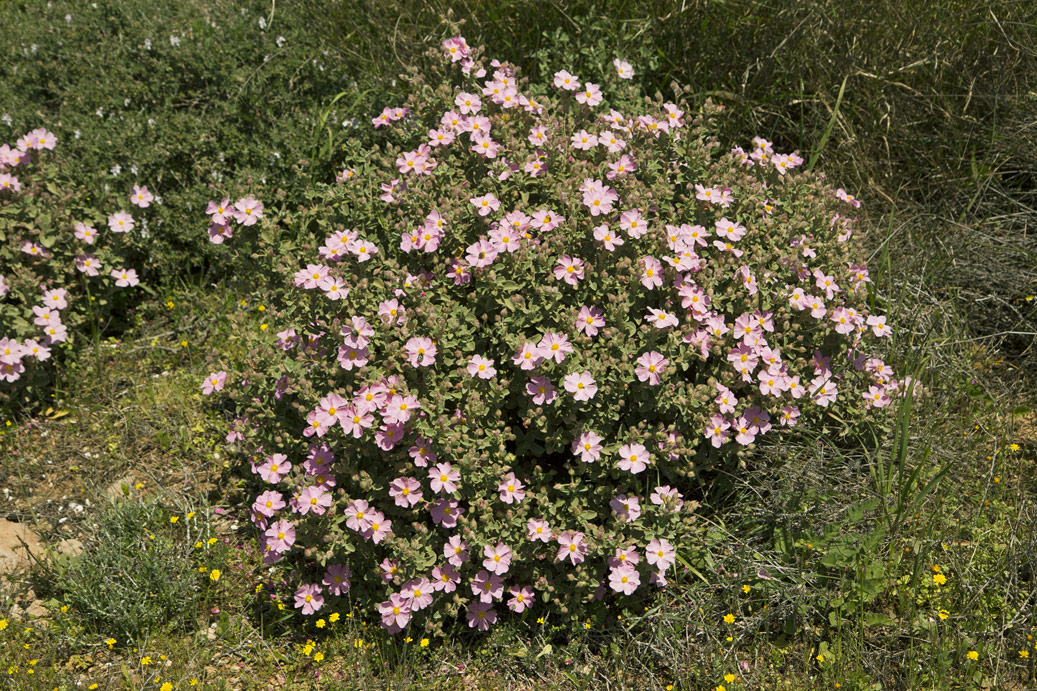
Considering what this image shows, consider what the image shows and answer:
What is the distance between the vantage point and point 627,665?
282 cm

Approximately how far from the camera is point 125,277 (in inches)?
155

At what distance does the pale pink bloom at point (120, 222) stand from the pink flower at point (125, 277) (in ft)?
0.62

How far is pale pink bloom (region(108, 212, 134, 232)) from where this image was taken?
390 cm

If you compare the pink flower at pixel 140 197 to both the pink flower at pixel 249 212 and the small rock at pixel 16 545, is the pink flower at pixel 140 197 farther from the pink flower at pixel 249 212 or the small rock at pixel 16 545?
the small rock at pixel 16 545

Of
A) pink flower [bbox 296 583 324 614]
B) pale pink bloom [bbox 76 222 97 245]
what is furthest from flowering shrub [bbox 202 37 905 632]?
pale pink bloom [bbox 76 222 97 245]

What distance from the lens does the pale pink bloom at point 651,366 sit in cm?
276

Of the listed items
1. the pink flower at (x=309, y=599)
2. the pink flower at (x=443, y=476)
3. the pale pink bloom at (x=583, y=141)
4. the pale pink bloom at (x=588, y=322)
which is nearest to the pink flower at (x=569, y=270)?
the pale pink bloom at (x=588, y=322)

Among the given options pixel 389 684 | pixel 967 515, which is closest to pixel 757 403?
pixel 967 515

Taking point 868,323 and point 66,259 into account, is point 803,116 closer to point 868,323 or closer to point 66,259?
point 868,323

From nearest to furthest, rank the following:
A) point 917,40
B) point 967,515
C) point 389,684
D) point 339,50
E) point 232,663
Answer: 1. point 389,684
2. point 232,663
3. point 967,515
4. point 917,40
5. point 339,50

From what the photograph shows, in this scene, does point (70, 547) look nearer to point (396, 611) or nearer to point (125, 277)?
point (125, 277)

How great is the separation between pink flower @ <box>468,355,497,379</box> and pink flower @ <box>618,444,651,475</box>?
1.57ft

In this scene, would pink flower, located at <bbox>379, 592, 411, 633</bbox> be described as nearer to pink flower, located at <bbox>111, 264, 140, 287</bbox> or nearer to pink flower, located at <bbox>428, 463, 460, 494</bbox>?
pink flower, located at <bbox>428, 463, 460, 494</bbox>

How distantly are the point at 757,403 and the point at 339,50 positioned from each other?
3.34 m
